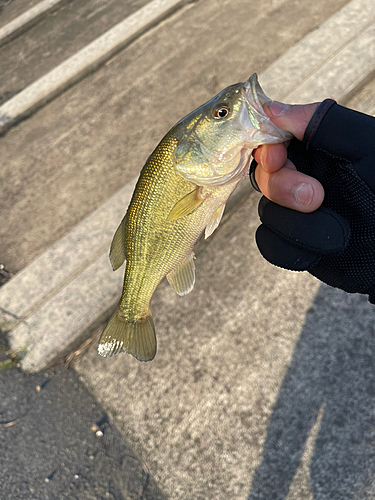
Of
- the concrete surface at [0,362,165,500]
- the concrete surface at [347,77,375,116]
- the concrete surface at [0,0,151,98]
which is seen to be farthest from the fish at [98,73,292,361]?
the concrete surface at [0,0,151,98]

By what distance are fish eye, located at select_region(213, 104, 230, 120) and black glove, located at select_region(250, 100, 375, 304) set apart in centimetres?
42

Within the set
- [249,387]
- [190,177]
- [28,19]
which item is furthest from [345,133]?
[28,19]

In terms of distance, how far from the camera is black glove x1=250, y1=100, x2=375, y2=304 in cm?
183

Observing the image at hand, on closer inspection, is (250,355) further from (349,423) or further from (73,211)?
(73,211)

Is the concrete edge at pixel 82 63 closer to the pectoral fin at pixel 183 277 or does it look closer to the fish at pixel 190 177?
the fish at pixel 190 177

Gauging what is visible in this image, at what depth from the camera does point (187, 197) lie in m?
1.95

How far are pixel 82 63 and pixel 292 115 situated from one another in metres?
3.82

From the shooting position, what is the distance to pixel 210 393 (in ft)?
9.60

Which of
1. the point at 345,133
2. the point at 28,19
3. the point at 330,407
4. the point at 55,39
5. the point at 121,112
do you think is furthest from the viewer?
the point at 28,19

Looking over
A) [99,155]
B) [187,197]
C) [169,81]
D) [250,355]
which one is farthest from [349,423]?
[169,81]

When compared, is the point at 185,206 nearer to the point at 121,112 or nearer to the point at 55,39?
the point at 121,112

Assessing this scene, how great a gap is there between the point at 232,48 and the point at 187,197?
11.4 feet

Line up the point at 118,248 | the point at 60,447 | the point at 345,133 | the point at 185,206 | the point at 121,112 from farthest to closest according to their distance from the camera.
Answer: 1. the point at 121,112
2. the point at 60,447
3. the point at 118,248
4. the point at 185,206
5. the point at 345,133

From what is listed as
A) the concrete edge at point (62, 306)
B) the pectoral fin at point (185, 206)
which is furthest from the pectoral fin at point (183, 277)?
the concrete edge at point (62, 306)
